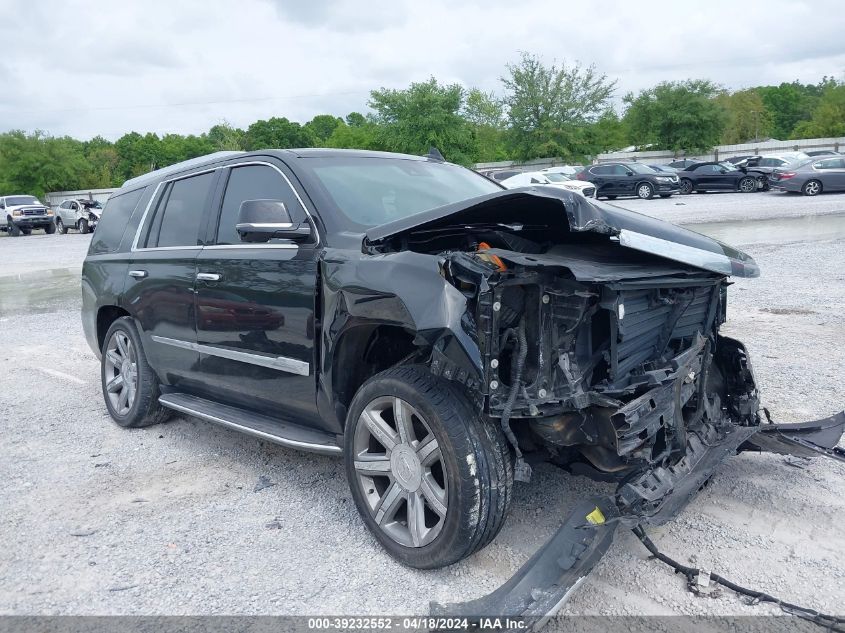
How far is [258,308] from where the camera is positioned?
154 inches

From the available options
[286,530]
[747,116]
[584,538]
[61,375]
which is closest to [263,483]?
[286,530]

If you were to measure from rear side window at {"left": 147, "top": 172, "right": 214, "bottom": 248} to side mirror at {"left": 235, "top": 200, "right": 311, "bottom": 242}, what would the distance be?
113 centimetres

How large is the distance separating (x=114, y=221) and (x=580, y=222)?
14.4 ft

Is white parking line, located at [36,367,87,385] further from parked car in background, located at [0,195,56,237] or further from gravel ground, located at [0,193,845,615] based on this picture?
parked car in background, located at [0,195,56,237]

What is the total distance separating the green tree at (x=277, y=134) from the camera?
2975 inches

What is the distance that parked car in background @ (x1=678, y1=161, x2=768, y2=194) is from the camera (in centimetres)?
2878

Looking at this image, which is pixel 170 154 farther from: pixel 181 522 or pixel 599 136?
pixel 181 522

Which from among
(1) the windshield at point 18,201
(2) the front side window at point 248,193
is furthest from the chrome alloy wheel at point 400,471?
(1) the windshield at point 18,201

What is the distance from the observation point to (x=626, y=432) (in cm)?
279

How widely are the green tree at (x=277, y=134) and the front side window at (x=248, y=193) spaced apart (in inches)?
2891

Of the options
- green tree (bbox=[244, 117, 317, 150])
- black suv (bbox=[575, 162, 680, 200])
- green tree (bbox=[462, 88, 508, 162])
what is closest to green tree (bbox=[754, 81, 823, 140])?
green tree (bbox=[462, 88, 508, 162])

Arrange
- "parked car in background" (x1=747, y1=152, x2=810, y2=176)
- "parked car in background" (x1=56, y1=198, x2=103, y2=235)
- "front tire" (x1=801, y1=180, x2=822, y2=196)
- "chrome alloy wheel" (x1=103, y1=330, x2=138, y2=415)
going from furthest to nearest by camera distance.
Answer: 1. "parked car in background" (x1=56, y1=198, x2=103, y2=235)
2. "parked car in background" (x1=747, y1=152, x2=810, y2=176)
3. "front tire" (x1=801, y1=180, x2=822, y2=196)
4. "chrome alloy wheel" (x1=103, y1=330, x2=138, y2=415)

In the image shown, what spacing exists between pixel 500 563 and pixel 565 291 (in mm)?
1282

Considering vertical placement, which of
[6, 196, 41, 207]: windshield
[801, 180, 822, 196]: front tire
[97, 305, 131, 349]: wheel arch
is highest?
[6, 196, 41, 207]: windshield
